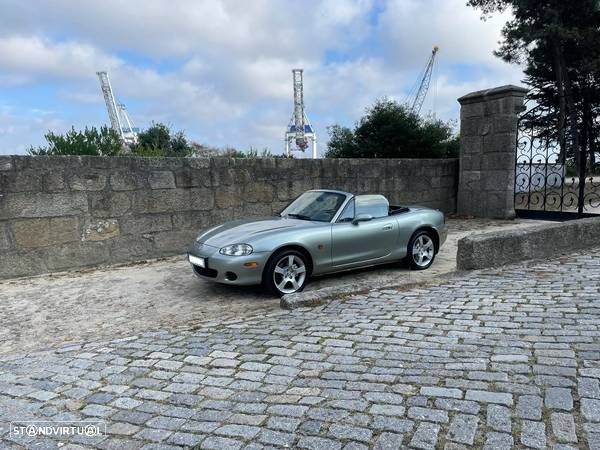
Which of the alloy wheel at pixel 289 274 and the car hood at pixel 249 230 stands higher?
the car hood at pixel 249 230

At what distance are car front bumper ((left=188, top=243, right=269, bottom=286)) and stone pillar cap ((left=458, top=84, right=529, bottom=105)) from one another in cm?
793

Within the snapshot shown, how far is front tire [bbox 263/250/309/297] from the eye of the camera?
17.5ft

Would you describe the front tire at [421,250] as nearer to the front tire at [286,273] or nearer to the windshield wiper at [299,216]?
the windshield wiper at [299,216]

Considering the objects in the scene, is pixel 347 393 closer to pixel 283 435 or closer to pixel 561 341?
pixel 283 435

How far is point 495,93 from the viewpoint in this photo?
10.8 metres

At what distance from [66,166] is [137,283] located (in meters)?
2.11

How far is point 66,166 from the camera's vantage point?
6941 mm

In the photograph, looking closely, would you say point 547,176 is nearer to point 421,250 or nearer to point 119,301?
point 421,250

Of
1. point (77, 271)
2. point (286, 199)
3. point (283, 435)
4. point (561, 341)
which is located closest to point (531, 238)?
point (561, 341)

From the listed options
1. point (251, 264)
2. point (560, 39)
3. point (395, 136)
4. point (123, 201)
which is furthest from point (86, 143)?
point (560, 39)

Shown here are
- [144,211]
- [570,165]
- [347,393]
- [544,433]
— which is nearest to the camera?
[544,433]

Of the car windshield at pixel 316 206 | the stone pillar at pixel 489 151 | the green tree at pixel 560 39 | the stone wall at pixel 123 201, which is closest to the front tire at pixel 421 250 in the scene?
the car windshield at pixel 316 206

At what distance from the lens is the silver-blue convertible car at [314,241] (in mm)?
5316

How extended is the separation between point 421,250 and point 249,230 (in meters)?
2.58
